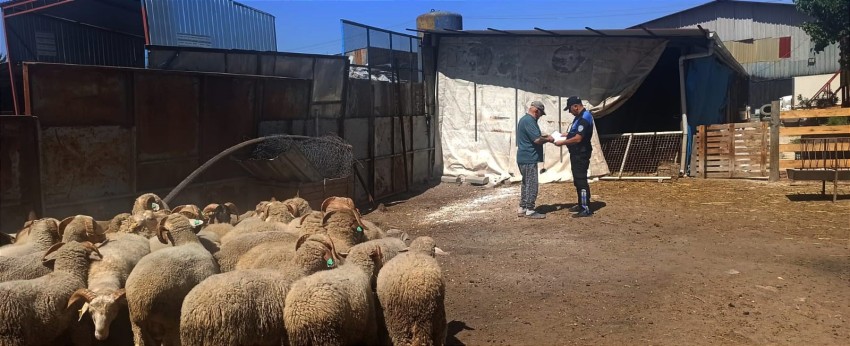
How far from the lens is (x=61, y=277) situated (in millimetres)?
4172

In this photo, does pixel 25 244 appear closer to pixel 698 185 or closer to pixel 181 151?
pixel 181 151

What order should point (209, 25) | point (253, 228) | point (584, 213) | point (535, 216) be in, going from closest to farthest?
1. point (253, 228)
2. point (584, 213)
3. point (535, 216)
4. point (209, 25)

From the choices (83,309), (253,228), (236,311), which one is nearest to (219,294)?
(236,311)

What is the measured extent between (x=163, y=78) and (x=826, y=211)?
1016 cm

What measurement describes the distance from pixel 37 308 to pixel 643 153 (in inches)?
533

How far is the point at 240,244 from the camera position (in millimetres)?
5066

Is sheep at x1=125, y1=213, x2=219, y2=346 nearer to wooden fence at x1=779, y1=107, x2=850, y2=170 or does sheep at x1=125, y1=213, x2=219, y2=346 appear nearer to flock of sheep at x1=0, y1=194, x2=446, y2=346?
flock of sheep at x1=0, y1=194, x2=446, y2=346

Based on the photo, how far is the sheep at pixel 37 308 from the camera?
3773 mm

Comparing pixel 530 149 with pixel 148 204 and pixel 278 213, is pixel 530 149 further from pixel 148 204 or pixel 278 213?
pixel 148 204

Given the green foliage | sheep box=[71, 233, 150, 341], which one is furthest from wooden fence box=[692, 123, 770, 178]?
the green foliage

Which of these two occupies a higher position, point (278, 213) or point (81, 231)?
point (81, 231)

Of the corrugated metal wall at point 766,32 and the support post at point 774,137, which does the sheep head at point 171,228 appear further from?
the corrugated metal wall at point 766,32

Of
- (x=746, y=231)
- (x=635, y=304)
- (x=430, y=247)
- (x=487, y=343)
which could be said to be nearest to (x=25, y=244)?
(x=430, y=247)

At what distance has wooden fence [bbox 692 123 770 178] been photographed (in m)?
13.4
